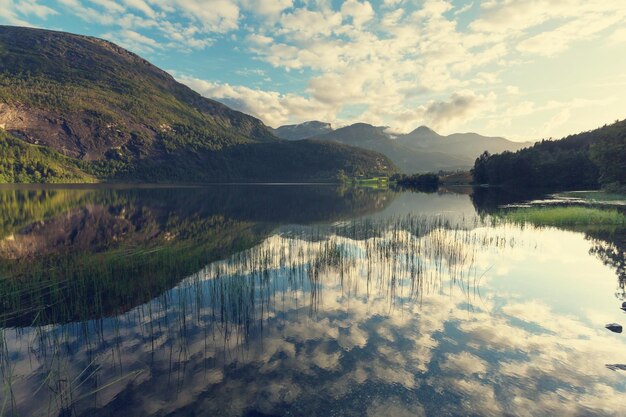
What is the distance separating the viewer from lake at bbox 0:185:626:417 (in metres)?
9.34

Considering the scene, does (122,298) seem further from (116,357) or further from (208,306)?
(116,357)

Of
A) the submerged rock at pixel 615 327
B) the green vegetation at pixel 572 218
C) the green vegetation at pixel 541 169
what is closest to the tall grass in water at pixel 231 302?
the submerged rock at pixel 615 327

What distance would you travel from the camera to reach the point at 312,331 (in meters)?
13.7

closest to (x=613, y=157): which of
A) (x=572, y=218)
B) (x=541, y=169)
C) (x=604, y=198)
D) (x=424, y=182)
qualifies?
(x=604, y=198)

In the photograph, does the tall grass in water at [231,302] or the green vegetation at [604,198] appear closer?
the tall grass in water at [231,302]

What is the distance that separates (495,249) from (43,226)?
53.9m

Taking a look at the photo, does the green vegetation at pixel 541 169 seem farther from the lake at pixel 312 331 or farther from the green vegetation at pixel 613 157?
the lake at pixel 312 331

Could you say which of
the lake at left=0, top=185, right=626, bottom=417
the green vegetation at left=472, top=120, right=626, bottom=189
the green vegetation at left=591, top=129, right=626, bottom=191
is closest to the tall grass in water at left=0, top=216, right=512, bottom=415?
the lake at left=0, top=185, right=626, bottom=417

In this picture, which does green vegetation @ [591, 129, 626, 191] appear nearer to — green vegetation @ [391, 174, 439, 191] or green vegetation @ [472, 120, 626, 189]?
green vegetation @ [472, 120, 626, 189]

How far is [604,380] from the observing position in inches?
403

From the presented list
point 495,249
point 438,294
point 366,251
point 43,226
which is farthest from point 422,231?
point 43,226

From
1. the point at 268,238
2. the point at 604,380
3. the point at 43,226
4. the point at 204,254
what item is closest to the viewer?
the point at 604,380

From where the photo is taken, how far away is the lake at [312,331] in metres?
9.34

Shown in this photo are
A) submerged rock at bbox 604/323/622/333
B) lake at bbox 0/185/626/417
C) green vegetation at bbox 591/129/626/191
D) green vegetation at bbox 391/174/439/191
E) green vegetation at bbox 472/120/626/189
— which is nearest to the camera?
lake at bbox 0/185/626/417
